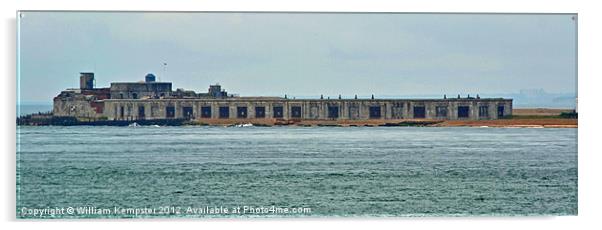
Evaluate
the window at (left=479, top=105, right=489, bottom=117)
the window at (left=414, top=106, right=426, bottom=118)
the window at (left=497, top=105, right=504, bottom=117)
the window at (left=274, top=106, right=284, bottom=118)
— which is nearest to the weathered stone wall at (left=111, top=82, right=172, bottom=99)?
the window at (left=274, top=106, right=284, bottom=118)

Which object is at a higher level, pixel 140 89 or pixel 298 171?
pixel 140 89

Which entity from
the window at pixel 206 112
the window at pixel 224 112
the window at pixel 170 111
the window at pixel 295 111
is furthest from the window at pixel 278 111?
the window at pixel 170 111

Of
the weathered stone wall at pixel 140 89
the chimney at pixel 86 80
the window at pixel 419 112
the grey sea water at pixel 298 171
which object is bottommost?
the grey sea water at pixel 298 171

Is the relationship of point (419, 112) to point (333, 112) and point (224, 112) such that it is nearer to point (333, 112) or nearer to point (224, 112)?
point (333, 112)

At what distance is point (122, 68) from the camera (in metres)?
13.4

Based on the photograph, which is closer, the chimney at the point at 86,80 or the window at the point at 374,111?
the chimney at the point at 86,80

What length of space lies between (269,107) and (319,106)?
1.53 ft

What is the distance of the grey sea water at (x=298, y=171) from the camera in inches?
519

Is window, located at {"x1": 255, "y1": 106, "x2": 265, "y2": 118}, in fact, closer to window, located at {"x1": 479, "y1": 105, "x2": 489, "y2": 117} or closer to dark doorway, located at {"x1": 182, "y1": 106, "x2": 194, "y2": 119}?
dark doorway, located at {"x1": 182, "y1": 106, "x2": 194, "y2": 119}

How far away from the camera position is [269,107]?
13.7m

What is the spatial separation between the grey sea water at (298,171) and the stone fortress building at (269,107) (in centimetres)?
15

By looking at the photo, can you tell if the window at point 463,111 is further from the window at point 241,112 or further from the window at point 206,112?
the window at point 206,112

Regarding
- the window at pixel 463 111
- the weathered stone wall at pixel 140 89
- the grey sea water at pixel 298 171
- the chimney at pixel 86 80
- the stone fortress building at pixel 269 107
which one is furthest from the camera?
the window at pixel 463 111

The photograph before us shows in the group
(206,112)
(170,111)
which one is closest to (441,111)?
(206,112)
